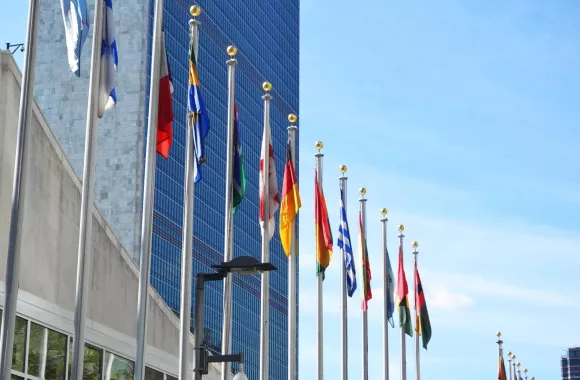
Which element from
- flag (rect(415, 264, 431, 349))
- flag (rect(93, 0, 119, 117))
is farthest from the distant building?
flag (rect(93, 0, 119, 117))

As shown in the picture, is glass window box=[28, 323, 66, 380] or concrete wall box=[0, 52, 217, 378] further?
glass window box=[28, 323, 66, 380]

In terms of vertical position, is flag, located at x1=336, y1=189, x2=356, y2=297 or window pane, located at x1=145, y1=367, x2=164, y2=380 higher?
flag, located at x1=336, y1=189, x2=356, y2=297

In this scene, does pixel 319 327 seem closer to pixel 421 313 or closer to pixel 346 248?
pixel 346 248

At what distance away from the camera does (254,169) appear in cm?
16300

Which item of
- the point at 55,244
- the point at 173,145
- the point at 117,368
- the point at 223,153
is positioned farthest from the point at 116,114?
the point at 55,244

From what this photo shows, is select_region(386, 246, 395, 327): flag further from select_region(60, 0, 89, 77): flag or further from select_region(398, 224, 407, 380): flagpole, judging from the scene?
select_region(60, 0, 89, 77): flag

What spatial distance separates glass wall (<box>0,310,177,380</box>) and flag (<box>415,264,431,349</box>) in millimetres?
14272

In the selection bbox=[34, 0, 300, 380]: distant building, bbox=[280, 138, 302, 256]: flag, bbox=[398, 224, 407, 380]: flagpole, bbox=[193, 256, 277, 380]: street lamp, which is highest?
bbox=[34, 0, 300, 380]: distant building

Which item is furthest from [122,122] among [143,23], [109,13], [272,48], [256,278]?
[109,13]

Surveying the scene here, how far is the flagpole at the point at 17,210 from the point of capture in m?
22.8

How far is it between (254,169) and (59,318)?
132 metres

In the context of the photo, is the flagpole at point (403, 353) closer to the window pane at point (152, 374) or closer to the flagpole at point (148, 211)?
the window pane at point (152, 374)

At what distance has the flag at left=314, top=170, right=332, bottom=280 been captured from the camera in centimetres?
3781

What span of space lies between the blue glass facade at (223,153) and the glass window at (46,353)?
9468cm
